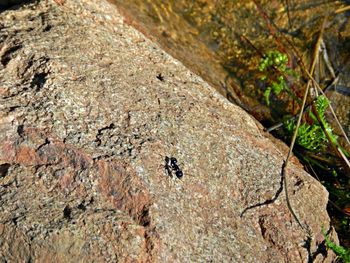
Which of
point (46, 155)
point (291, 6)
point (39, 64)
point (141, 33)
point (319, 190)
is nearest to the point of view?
point (46, 155)

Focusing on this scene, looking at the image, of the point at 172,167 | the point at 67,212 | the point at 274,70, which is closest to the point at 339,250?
the point at 172,167

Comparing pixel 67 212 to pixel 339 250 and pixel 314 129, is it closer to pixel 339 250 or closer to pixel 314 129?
pixel 339 250

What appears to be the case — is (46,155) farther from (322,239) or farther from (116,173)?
(322,239)

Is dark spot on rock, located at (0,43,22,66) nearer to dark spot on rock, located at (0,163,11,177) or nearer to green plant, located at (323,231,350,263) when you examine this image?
dark spot on rock, located at (0,163,11,177)

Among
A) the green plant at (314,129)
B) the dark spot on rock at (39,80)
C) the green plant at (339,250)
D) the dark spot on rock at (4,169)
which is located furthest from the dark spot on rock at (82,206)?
the green plant at (314,129)

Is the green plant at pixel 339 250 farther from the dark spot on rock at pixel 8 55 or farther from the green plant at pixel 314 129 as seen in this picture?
the dark spot on rock at pixel 8 55

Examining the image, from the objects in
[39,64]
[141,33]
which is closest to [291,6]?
[141,33]
